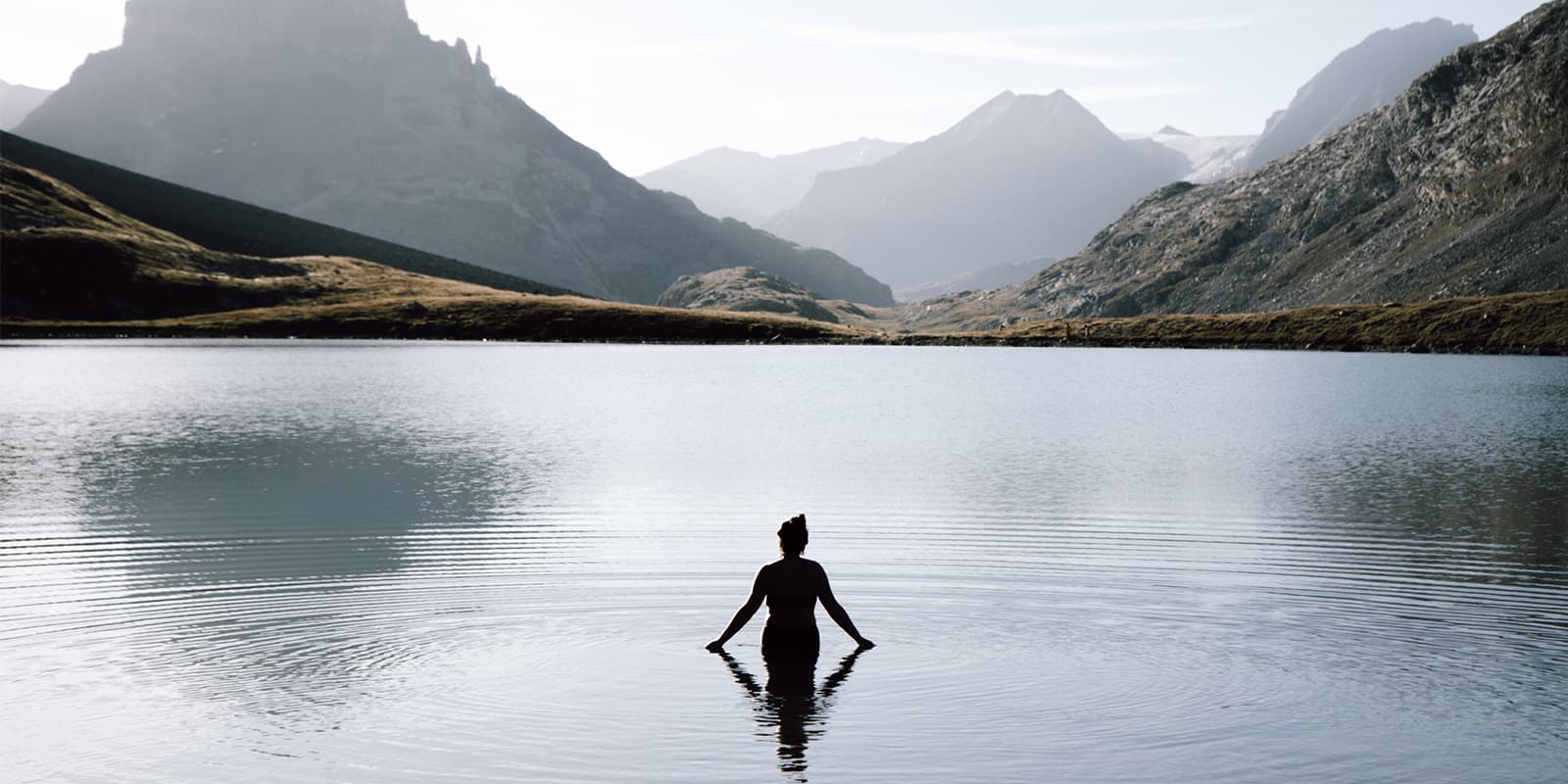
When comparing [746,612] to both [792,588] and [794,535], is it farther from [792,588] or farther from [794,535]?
[794,535]

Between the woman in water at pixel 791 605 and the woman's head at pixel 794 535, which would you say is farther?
the woman in water at pixel 791 605

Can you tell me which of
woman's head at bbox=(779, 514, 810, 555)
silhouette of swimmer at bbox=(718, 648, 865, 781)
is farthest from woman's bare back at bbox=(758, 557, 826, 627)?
silhouette of swimmer at bbox=(718, 648, 865, 781)

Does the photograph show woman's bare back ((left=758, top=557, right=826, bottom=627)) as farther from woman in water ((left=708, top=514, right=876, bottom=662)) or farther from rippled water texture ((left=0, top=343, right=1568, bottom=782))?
rippled water texture ((left=0, top=343, right=1568, bottom=782))

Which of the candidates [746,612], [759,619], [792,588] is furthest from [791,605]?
[759,619]

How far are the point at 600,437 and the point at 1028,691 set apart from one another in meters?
51.6

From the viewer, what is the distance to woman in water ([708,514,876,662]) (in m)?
23.5

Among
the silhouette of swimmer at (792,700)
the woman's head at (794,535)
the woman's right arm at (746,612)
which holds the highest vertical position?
the woman's head at (794,535)

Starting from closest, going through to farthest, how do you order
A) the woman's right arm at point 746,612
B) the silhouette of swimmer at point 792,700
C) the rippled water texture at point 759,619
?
1. the rippled water texture at point 759,619
2. the silhouette of swimmer at point 792,700
3. the woman's right arm at point 746,612

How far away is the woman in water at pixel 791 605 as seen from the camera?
2355cm

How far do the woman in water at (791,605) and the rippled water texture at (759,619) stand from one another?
79 centimetres

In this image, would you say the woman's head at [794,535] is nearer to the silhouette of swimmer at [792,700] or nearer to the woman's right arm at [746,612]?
the woman's right arm at [746,612]

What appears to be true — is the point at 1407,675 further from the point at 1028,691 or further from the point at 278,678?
the point at 278,678

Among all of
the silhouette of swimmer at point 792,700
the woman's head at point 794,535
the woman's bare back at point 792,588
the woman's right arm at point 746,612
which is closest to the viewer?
the silhouette of swimmer at point 792,700

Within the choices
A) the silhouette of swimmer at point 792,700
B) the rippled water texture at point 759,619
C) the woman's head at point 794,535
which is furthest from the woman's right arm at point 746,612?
the woman's head at point 794,535
